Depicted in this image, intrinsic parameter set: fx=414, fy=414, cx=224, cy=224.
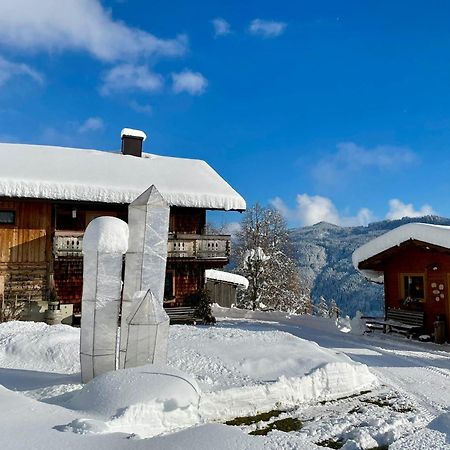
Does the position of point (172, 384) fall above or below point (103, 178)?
below

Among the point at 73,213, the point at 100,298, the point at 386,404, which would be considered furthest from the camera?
the point at 73,213

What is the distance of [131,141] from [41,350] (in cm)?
1660

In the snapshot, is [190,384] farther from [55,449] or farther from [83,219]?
[83,219]

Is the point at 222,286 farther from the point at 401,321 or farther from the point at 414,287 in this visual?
the point at 414,287

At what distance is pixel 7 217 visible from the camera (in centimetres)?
1756

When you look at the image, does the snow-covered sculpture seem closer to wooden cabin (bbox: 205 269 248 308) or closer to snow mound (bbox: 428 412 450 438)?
snow mound (bbox: 428 412 450 438)

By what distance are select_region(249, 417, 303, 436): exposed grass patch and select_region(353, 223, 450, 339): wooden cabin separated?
1103cm

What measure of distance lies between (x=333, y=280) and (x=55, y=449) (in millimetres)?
104304

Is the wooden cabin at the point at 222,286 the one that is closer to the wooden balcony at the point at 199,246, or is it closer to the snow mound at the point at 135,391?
the wooden balcony at the point at 199,246

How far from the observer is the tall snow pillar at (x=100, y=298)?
7.22m

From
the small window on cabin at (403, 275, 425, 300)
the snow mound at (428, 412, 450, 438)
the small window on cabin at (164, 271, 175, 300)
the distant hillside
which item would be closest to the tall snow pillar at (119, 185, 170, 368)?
the snow mound at (428, 412, 450, 438)

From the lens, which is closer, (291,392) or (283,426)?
(283,426)

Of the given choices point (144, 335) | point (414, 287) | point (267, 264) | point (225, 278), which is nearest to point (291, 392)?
point (144, 335)

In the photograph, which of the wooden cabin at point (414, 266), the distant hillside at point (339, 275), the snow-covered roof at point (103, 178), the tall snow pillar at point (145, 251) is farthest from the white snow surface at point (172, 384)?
the distant hillside at point (339, 275)
